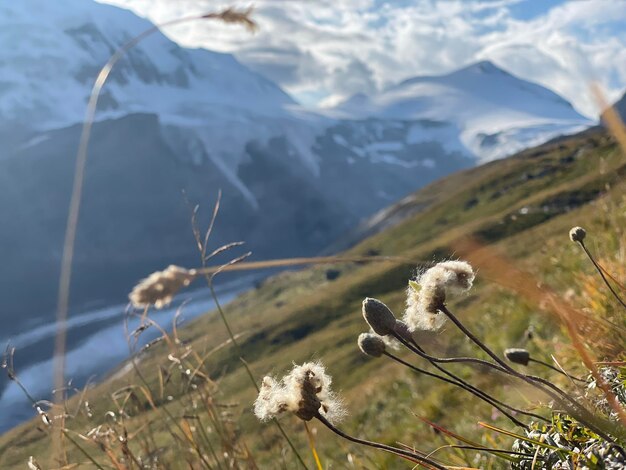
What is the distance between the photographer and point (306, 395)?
1.67m

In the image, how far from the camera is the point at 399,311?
1842 inches

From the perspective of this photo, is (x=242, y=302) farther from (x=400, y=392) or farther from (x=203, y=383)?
(x=203, y=383)

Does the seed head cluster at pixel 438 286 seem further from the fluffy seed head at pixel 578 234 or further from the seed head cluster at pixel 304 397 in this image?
the fluffy seed head at pixel 578 234

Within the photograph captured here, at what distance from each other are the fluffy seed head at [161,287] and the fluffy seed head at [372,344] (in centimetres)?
65

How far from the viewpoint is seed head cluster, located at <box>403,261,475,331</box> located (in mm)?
1833

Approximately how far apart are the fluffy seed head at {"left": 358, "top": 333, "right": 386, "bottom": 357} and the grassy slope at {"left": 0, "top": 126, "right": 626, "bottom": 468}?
203 millimetres

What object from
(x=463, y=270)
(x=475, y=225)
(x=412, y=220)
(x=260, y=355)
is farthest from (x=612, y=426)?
(x=412, y=220)

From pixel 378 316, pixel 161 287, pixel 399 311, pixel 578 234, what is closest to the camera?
pixel 161 287

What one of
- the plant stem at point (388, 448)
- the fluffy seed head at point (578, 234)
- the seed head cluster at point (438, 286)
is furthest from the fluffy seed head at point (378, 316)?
the fluffy seed head at point (578, 234)

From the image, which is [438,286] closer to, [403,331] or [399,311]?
[403,331]

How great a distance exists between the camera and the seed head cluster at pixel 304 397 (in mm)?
1656

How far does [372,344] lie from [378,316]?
146mm

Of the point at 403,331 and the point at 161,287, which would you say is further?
the point at 403,331

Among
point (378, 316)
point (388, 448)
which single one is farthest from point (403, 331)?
point (388, 448)
